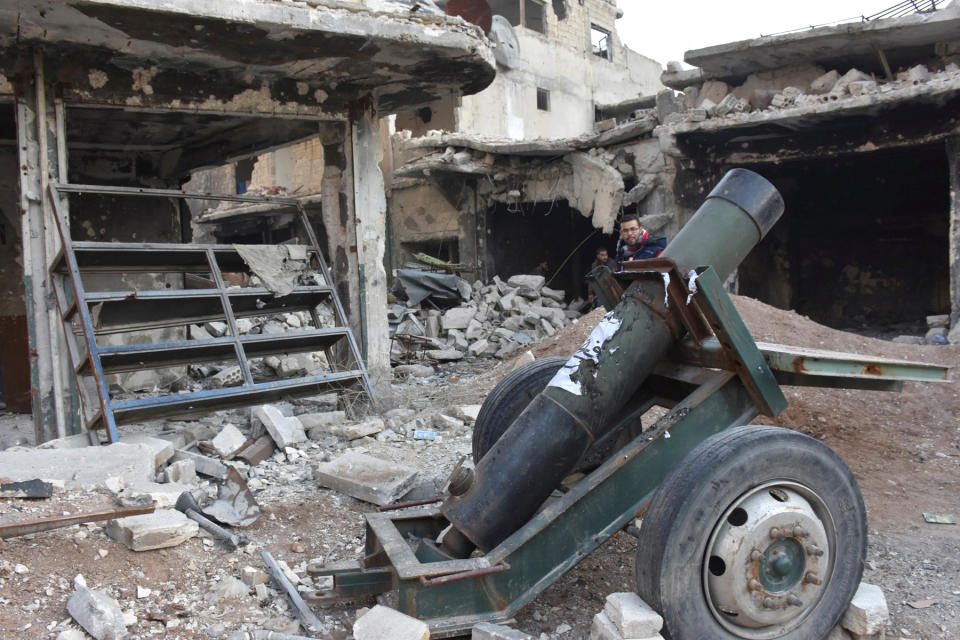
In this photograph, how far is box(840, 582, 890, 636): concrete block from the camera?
2465 millimetres

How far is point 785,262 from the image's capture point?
13914 millimetres

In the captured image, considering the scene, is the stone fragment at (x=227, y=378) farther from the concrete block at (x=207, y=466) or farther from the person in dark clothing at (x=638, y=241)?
the person in dark clothing at (x=638, y=241)

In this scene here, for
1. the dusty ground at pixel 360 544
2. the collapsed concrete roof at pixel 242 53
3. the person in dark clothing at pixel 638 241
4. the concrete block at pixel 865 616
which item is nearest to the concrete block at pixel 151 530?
the dusty ground at pixel 360 544

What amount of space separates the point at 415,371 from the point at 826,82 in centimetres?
663

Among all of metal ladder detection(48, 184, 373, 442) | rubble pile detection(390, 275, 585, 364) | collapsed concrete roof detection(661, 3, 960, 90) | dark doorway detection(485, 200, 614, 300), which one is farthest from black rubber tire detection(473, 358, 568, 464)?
dark doorway detection(485, 200, 614, 300)

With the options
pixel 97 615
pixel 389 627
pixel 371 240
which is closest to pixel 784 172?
pixel 371 240

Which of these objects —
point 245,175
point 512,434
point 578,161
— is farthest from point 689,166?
point 245,175

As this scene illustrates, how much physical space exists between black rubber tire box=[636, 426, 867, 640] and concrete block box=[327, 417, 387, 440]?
3.44 metres

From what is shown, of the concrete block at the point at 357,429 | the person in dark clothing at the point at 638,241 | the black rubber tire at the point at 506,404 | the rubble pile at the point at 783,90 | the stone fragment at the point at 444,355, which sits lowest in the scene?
the stone fragment at the point at 444,355

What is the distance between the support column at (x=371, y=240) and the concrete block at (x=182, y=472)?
2355mm

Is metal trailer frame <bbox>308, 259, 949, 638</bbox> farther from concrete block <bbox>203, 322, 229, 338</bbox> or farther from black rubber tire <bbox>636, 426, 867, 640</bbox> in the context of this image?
concrete block <bbox>203, 322, 229, 338</bbox>

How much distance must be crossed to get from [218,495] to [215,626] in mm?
1349

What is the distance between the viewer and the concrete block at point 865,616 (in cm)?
246

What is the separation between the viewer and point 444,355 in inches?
379
